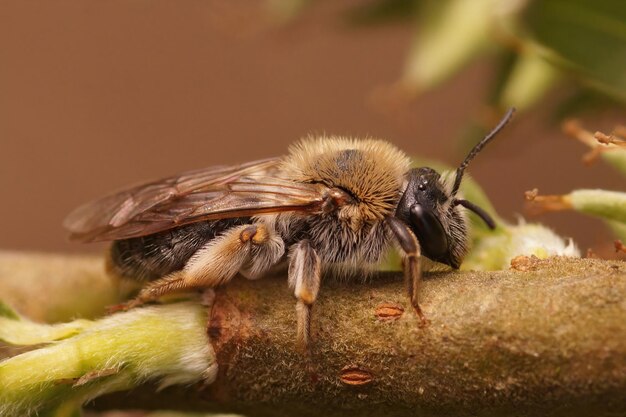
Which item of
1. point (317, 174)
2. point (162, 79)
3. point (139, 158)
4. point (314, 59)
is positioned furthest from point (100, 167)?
point (317, 174)

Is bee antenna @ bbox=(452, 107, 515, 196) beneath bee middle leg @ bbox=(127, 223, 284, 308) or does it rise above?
above

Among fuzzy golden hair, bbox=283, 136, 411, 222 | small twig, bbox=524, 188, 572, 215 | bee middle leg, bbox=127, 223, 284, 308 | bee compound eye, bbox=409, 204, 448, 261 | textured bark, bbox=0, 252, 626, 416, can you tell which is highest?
fuzzy golden hair, bbox=283, 136, 411, 222

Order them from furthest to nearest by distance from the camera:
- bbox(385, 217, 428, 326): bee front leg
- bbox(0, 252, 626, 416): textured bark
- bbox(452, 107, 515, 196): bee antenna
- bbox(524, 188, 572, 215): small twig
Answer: bbox(452, 107, 515, 196): bee antenna
bbox(524, 188, 572, 215): small twig
bbox(385, 217, 428, 326): bee front leg
bbox(0, 252, 626, 416): textured bark

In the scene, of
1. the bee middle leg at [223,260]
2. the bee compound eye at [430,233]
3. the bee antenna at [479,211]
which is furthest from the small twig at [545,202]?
the bee middle leg at [223,260]

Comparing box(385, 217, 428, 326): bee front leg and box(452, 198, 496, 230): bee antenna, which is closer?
box(385, 217, 428, 326): bee front leg

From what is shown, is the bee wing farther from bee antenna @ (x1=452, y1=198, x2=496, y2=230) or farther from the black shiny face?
bee antenna @ (x1=452, y1=198, x2=496, y2=230)

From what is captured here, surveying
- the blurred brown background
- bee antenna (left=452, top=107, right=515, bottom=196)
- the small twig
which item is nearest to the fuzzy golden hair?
bee antenna (left=452, top=107, right=515, bottom=196)

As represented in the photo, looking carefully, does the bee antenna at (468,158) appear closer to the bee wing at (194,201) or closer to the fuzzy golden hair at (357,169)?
the fuzzy golden hair at (357,169)
